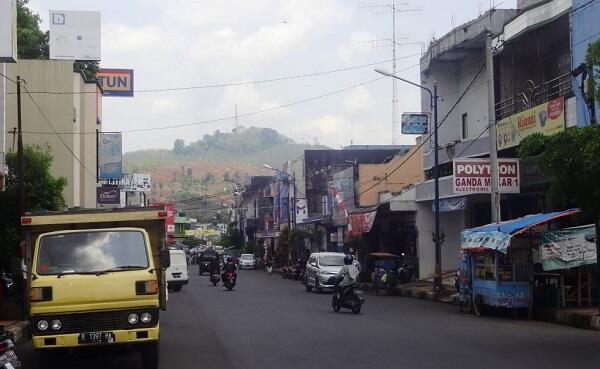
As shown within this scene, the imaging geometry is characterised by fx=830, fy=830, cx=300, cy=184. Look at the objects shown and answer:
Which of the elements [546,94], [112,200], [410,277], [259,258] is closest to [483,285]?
[546,94]

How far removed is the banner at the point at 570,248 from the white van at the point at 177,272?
2153 cm

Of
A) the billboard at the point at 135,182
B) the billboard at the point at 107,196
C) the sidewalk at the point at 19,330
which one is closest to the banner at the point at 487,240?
the sidewalk at the point at 19,330

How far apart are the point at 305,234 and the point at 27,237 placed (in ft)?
172

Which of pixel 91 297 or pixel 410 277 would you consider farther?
pixel 410 277

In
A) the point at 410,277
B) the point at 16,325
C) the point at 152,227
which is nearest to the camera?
the point at 152,227

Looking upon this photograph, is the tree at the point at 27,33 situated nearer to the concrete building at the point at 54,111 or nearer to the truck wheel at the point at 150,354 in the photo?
the concrete building at the point at 54,111

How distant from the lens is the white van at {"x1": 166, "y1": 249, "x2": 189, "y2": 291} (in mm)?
38812

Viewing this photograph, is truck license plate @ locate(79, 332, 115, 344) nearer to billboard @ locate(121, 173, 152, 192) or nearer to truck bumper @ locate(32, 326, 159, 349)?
truck bumper @ locate(32, 326, 159, 349)

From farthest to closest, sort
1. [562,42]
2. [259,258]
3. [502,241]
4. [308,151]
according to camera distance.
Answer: [259,258] < [308,151] < [562,42] < [502,241]

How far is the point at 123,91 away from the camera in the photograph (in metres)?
67.1

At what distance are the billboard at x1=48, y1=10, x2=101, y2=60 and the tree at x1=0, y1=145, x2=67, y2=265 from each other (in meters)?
23.5

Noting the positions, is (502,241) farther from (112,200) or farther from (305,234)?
(305,234)

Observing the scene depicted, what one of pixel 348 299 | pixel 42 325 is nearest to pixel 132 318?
pixel 42 325

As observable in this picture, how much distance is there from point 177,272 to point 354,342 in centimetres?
2435
